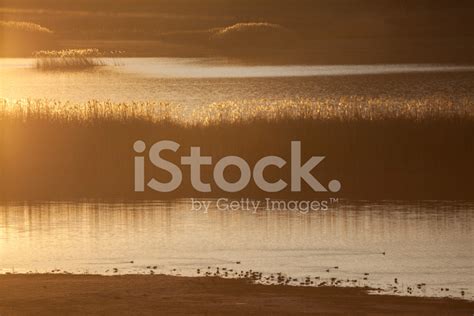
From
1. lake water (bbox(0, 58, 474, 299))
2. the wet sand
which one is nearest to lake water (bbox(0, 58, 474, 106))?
lake water (bbox(0, 58, 474, 299))

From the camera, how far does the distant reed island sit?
16.6 feet

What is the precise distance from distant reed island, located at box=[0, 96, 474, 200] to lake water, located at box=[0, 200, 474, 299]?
0.29ft

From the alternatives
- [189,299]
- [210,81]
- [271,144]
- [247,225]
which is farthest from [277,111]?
[189,299]

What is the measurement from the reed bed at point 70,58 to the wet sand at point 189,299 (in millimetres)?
1021

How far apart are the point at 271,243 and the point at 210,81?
2.77 feet

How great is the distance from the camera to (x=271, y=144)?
507 cm

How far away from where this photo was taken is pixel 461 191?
16.6 ft

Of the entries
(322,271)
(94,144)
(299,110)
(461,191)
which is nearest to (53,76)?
(94,144)

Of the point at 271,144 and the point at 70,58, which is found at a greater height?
the point at 70,58

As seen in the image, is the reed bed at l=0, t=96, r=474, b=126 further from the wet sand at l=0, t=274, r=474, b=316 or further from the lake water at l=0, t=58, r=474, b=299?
the wet sand at l=0, t=274, r=474, b=316

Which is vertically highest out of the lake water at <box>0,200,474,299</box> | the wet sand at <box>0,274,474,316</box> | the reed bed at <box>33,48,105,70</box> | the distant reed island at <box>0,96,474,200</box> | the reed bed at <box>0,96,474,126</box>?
the reed bed at <box>33,48,105,70</box>

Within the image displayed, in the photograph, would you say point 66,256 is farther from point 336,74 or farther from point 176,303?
point 336,74

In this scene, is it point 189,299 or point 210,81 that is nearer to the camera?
point 189,299

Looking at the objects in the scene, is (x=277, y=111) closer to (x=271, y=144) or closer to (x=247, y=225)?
(x=271, y=144)
